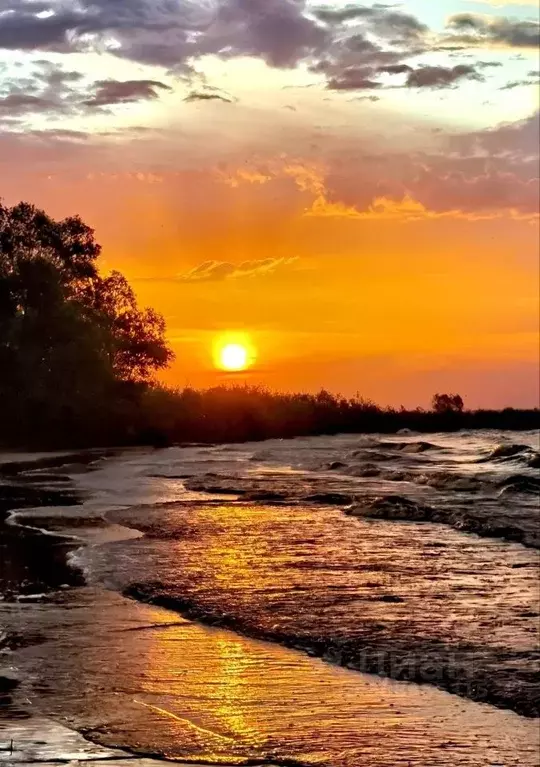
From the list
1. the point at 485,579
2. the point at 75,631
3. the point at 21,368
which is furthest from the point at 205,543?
the point at 21,368

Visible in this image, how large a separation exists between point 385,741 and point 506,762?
76cm

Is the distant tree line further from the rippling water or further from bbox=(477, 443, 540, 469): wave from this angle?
the rippling water

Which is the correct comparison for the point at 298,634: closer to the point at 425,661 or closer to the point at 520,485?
the point at 425,661

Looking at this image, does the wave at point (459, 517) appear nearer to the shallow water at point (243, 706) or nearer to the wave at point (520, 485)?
the wave at point (520, 485)

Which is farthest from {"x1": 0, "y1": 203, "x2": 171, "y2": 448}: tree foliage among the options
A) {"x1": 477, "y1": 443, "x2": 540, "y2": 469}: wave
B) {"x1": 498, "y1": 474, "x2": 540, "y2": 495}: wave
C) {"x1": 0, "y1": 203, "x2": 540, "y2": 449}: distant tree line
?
{"x1": 498, "y1": 474, "x2": 540, "y2": 495}: wave

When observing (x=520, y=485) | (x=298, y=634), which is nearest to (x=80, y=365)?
(x=520, y=485)

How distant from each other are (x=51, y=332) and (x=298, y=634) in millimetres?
45580

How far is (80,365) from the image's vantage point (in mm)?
54219

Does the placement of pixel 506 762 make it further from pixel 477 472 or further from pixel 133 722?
pixel 477 472

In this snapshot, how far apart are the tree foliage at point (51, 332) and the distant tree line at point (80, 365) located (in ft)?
0.17

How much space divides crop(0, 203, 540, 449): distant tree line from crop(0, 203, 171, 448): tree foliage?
0.17 ft

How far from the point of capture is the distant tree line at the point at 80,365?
5375 cm

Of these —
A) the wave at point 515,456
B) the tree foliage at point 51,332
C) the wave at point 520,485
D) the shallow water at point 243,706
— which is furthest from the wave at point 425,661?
the tree foliage at point 51,332

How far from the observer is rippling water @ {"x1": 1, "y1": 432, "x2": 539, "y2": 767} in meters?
6.95
